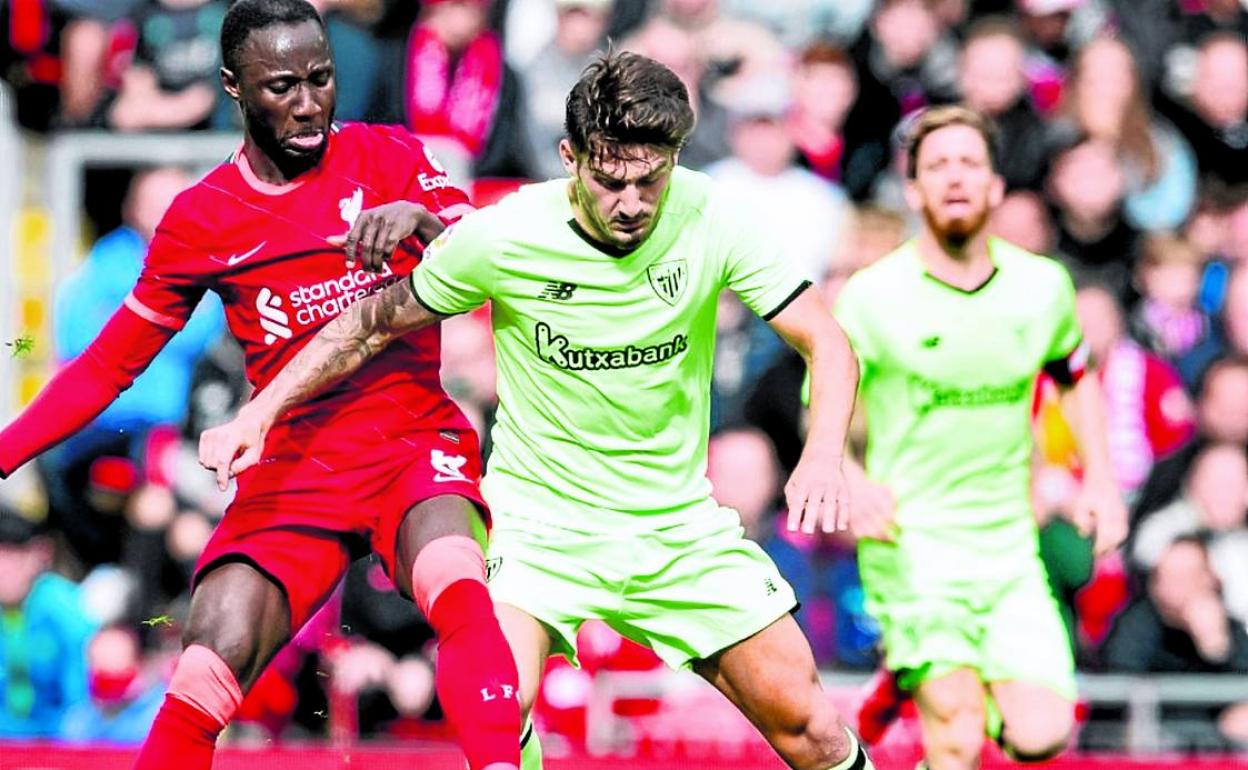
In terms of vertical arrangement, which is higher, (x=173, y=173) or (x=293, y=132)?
(x=293, y=132)

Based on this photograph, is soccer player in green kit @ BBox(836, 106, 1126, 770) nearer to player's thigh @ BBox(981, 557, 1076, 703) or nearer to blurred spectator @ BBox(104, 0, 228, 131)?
player's thigh @ BBox(981, 557, 1076, 703)

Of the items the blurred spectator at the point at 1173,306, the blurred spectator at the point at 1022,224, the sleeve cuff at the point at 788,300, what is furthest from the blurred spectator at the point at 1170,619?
the sleeve cuff at the point at 788,300

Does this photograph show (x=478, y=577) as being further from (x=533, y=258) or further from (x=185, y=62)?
(x=185, y=62)

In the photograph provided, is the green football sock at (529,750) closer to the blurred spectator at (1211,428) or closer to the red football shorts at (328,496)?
the red football shorts at (328,496)

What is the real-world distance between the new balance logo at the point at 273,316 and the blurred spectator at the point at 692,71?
3.67 metres

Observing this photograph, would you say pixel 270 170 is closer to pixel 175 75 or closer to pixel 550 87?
pixel 550 87

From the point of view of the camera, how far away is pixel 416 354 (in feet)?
19.4

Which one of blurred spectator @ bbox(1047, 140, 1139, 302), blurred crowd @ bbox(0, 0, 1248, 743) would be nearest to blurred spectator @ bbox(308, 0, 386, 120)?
blurred crowd @ bbox(0, 0, 1248, 743)

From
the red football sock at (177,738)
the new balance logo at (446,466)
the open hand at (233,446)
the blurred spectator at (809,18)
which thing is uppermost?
the blurred spectator at (809,18)

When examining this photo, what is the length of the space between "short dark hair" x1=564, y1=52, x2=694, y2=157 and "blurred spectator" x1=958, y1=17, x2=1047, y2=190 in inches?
159

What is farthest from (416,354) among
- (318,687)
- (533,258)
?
(318,687)

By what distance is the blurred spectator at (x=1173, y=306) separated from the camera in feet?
30.3

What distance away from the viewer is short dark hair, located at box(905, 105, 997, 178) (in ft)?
23.3

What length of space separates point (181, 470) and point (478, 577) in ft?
12.4
